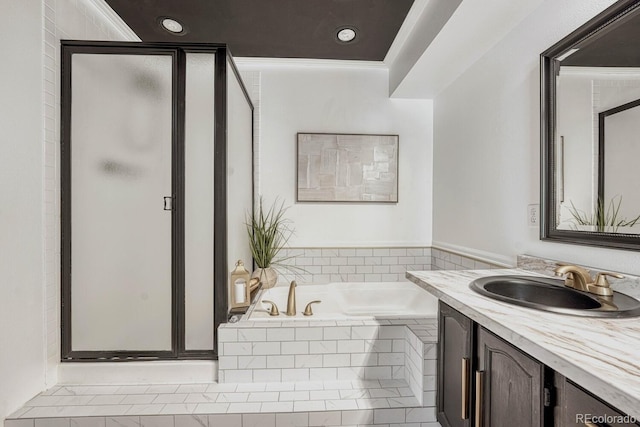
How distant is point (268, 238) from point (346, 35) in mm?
1786

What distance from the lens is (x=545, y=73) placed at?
1566 millimetres

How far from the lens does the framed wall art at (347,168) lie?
298 cm

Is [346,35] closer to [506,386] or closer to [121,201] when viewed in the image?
[121,201]

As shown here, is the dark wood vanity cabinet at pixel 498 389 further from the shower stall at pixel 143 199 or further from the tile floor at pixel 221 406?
the shower stall at pixel 143 199

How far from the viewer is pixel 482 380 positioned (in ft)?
3.77

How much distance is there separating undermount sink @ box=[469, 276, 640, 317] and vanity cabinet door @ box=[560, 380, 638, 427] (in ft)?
0.89

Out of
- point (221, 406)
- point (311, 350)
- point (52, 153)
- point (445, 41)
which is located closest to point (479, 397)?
point (311, 350)

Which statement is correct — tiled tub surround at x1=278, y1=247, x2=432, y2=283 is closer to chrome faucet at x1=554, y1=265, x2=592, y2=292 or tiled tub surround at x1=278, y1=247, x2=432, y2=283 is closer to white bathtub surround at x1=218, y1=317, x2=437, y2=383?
white bathtub surround at x1=218, y1=317, x2=437, y2=383

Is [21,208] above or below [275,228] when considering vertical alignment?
above

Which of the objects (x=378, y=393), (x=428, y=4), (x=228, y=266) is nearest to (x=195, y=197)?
(x=228, y=266)

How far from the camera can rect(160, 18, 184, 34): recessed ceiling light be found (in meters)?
2.35

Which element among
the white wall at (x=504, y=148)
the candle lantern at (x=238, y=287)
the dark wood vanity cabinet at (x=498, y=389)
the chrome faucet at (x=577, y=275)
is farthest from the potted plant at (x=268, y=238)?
the chrome faucet at (x=577, y=275)

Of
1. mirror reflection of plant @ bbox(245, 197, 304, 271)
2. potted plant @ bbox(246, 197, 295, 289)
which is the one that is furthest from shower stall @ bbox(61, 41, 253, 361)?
mirror reflection of plant @ bbox(245, 197, 304, 271)

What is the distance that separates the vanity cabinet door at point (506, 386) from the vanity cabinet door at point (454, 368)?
60 millimetres
